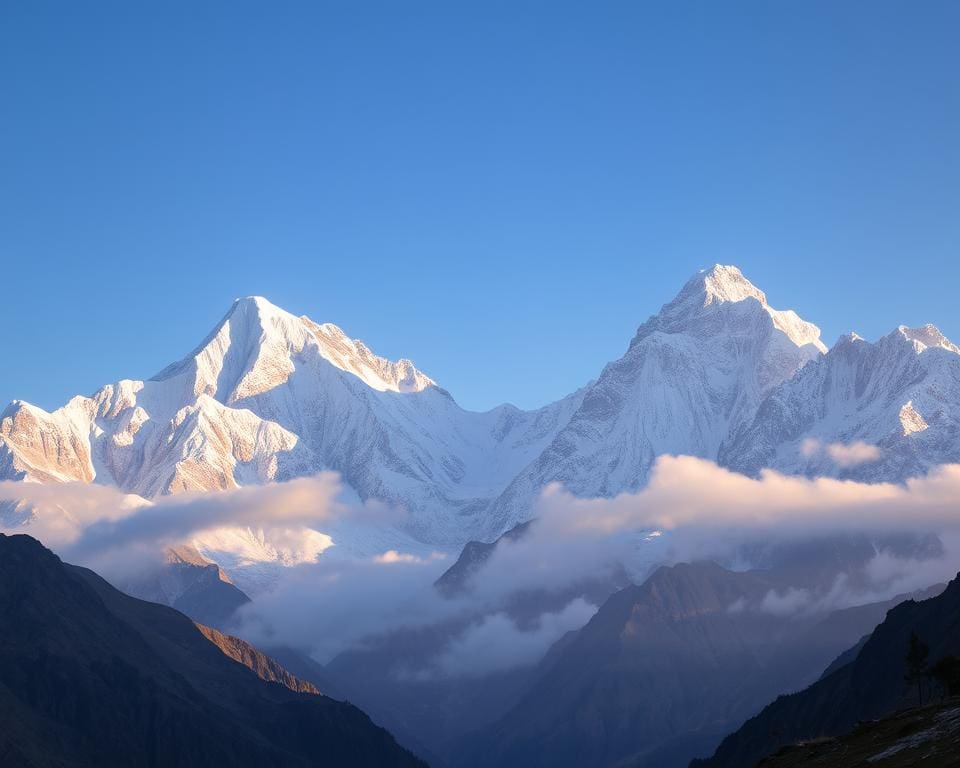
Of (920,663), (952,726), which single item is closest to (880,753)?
(952,726)

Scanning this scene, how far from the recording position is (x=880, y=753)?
293 ft

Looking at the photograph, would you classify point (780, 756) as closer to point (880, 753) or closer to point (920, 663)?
point (880, 753)

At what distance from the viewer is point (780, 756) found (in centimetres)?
10925

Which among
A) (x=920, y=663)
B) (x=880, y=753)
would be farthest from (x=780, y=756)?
(x=920, y=663)

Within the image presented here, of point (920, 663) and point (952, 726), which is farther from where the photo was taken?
point (920, 663)

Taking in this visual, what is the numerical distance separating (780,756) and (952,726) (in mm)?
24598

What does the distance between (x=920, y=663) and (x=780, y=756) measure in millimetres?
33371

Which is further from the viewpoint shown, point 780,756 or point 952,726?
point 780,756

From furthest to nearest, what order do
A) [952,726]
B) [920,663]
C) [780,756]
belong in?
1. [920,663]
2. [780,756]
3. [952,726]

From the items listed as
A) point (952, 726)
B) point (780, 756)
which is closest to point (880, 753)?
point (952, 726)

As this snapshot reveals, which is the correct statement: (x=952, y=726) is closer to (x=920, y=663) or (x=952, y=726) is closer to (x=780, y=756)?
(x=780, y=756)

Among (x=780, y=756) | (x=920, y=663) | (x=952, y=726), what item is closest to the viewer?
(x=952, y=726)

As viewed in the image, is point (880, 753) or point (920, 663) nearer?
point (880, 753)

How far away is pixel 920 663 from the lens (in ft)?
448
